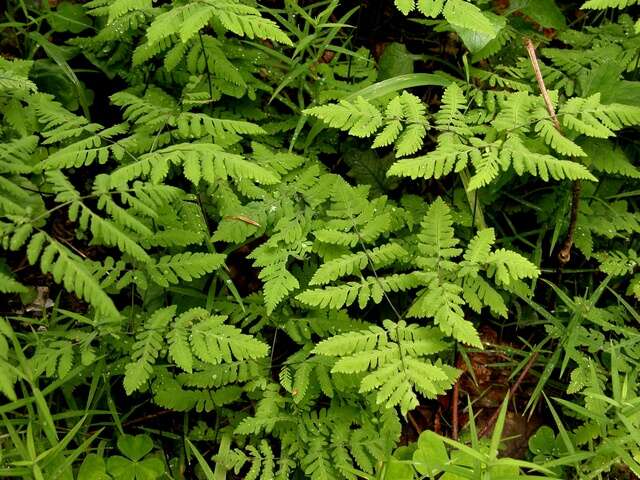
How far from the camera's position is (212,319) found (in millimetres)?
2365

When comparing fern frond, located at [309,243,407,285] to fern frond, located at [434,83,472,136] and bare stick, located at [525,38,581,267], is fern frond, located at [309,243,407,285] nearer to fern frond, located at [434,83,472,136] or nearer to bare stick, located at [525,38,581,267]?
fern frond, located at [434,83,472,136]

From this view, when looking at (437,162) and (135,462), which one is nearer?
(437,162)

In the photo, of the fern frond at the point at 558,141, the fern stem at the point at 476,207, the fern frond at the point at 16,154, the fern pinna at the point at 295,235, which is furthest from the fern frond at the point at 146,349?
→ the fern frond at the point at 558,141

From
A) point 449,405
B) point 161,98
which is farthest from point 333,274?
point 161,98

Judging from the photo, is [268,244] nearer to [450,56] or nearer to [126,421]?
[126,421]

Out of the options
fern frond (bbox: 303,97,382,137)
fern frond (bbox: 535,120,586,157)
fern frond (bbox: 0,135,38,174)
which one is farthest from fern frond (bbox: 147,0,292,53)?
fern frond (bbox: 535,120,586,157)

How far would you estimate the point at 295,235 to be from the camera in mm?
2631

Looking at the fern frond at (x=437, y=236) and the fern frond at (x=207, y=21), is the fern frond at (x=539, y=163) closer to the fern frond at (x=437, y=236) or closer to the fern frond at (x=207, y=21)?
the fern frond at (x=437, y=236)

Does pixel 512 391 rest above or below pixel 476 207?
below

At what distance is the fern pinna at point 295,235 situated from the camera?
2.29 metres

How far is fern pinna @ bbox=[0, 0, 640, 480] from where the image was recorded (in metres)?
2.29

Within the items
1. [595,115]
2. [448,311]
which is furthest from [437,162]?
[595,115]

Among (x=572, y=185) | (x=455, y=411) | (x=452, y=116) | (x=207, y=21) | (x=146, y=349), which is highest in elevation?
(x=207, y=21)

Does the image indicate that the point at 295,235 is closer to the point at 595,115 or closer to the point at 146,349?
the point at 146,349
